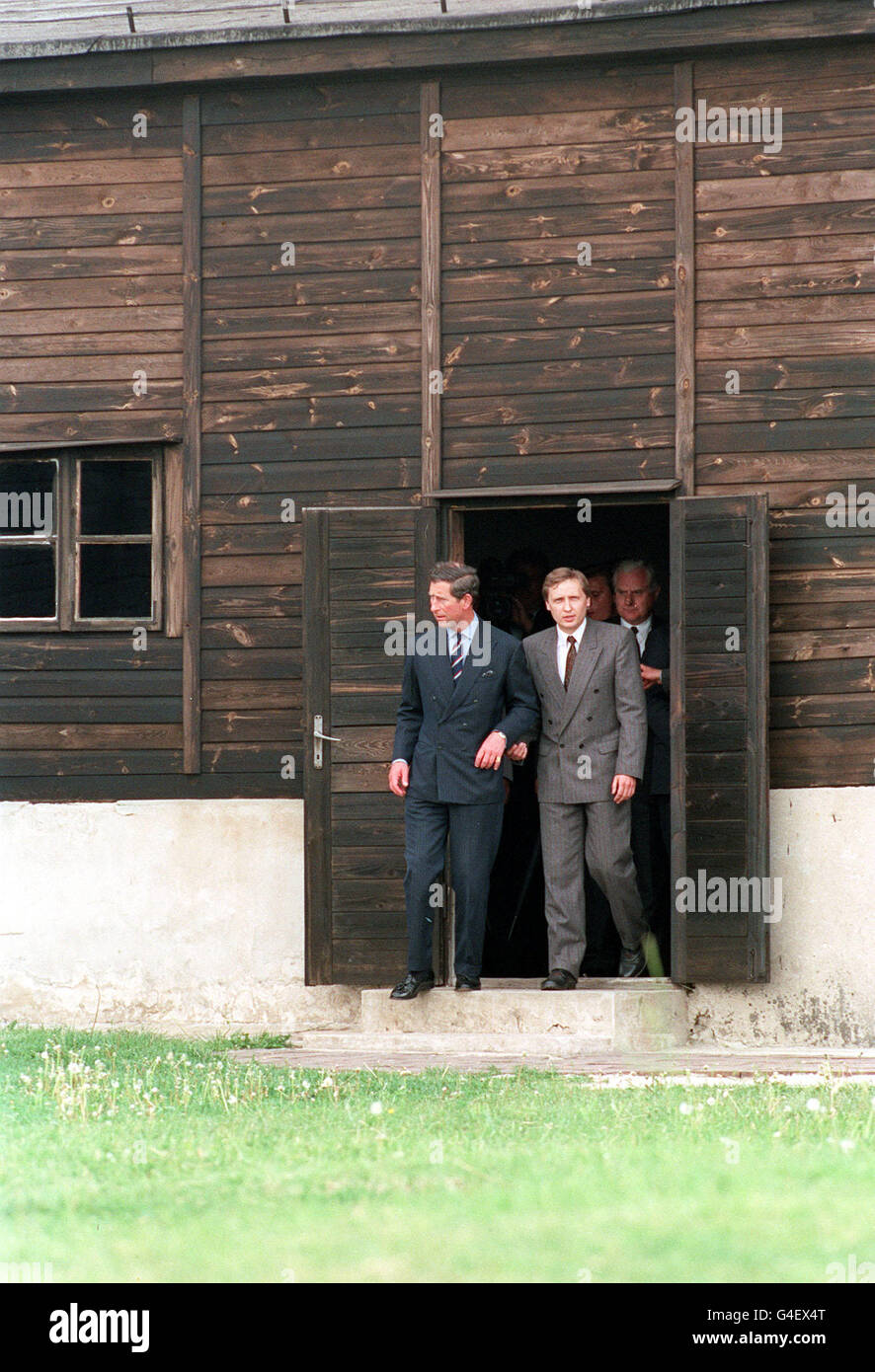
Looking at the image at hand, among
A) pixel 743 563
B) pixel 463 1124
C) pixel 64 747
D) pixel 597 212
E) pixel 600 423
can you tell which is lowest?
pixel 463 1124

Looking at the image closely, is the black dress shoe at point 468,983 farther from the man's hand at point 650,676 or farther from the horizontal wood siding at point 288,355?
the man's hand at point 650,676

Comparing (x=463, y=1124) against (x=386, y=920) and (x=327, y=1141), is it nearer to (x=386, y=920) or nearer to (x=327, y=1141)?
(x=327, y=1141)

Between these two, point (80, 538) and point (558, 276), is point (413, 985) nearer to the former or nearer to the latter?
point (80, 538)

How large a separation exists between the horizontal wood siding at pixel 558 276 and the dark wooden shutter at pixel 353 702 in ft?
1.88

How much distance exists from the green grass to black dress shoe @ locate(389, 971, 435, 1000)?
5.58 feet

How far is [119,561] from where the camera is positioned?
10227 millimetres

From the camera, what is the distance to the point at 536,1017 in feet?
28.9

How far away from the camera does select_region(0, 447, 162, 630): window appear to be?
10.2m

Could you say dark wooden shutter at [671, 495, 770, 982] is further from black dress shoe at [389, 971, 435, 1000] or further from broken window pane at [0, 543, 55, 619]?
broken window pane at [0, 543, 55, 619]

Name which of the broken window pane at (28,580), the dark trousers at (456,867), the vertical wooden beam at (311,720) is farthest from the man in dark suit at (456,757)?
the broken window pane at (28,580)

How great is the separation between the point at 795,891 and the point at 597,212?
3445mm

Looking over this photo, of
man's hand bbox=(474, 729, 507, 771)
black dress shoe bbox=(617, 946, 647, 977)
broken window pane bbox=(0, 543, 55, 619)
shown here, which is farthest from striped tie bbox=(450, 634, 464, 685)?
broken window pane bbox=(0, 543, 55, 619)

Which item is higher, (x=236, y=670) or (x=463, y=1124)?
(x=236, y=670)

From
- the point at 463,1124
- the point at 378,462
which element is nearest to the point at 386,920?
the point at 378,462
